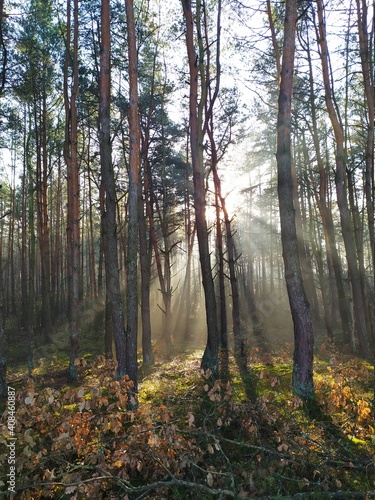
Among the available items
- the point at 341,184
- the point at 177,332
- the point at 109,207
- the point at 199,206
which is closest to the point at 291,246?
the point at 199,206

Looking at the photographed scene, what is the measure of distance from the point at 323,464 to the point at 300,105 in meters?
13.8

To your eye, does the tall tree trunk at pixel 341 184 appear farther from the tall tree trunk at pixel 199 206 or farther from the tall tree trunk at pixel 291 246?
the tall tree trunk at pixel 199 206

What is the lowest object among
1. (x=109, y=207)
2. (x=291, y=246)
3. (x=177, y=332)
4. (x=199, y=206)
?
(x=177, y=332)

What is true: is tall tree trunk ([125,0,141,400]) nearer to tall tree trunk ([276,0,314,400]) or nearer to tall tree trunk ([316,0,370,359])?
tall tree trunk ([276,0,314,400])

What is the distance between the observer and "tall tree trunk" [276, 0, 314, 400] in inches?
242

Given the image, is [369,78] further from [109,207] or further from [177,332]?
[177,332]

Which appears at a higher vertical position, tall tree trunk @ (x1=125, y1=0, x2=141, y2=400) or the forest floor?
tall tree trunk @ (x1=125, y1=0, x2=141, y2=400)

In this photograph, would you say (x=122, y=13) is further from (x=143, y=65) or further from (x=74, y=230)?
(x=74, y=230)

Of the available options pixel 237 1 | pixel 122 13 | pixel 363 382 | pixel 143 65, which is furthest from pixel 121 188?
pixel 363 382

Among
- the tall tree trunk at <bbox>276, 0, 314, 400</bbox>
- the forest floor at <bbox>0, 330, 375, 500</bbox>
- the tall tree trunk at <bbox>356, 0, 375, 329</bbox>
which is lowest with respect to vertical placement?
the forest floor at <bbox>0, 330, 375, 500</bbox>

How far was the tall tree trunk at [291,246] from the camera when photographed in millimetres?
6137

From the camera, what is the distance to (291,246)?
6398 mm

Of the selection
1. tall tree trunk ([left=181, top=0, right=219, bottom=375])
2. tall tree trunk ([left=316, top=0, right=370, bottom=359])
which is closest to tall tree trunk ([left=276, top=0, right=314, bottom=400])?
tall tree trunk ([left=181, top=0, right=219, bottom=375])

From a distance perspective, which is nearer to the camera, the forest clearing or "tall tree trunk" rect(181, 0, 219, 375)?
the forest clearing
